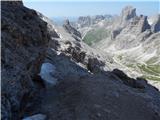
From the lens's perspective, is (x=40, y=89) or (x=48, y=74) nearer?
(x=40, y=89)

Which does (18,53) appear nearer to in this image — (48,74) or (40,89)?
(40,89)

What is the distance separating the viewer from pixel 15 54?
3030 centimetres

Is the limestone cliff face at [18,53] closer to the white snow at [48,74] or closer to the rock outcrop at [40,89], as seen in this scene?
the rock outcrop at [40,89]

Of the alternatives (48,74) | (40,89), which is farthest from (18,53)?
(48,74)

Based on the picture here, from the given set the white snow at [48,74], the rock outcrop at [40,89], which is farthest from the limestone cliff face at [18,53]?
the white snow at [48,74]

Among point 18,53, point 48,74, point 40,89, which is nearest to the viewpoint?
point 18,53

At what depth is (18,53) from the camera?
31078 mm

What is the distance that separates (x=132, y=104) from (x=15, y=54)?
1097cm

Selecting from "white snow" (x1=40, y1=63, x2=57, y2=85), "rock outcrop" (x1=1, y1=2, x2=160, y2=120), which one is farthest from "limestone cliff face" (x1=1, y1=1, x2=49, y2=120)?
"white snow" (x1=40, y1=63, x2=57, y2=85)

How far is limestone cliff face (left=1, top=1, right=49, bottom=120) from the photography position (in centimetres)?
2747

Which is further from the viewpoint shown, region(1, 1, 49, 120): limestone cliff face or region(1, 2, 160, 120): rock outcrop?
region(1, 2, 160, 120): rock outcrop

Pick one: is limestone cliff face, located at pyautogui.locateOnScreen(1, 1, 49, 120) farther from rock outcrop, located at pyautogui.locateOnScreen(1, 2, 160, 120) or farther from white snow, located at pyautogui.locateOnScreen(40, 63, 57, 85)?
white snow, located at pyautogui.locateOnScreen(40, 63, 57, 85)

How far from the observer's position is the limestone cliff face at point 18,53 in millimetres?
27469

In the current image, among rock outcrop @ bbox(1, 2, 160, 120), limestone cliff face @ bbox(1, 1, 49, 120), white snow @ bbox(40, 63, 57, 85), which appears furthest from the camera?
white snow @ bbox(40, 63, 57, 85)
